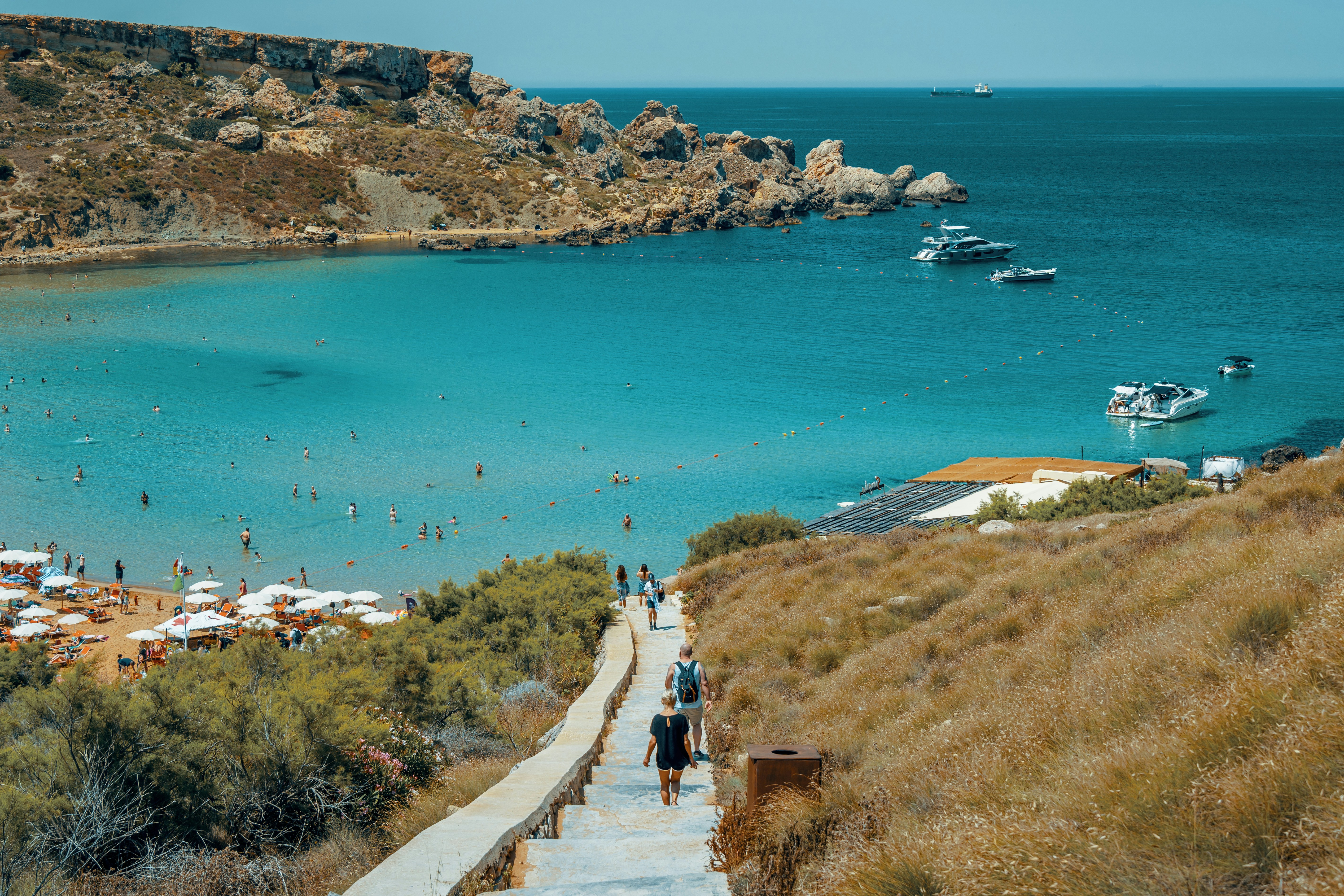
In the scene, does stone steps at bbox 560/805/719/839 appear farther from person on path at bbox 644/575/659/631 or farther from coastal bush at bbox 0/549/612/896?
person on path at bbox 644/575/659/631

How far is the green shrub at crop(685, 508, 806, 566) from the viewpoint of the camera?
23266mm

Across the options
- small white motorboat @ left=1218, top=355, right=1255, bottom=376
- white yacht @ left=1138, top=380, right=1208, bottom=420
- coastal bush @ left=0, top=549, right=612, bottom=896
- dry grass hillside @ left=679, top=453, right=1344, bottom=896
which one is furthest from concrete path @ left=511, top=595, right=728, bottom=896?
small white motorboat @ left=1218, top=355, right=1255, bottom=376

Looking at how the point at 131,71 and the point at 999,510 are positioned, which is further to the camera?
the point at 131,71

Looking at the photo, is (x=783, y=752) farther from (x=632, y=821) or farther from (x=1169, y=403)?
(x=1169, y=403)

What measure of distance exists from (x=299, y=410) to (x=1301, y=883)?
4605 cm

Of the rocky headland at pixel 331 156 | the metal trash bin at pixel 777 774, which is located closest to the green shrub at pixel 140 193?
the rocky headland at pixel 331 156

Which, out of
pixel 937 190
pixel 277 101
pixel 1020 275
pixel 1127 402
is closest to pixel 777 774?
pixel 1127 402

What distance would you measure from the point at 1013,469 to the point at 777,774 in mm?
26737

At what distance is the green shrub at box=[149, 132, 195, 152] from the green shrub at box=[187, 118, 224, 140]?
3.21 m

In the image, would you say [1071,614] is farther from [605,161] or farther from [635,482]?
[605,161]

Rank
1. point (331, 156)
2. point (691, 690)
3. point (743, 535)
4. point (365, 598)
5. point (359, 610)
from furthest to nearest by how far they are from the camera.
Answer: point (331, 156), point (365, 598), point (359, 610), point (743, 535), point (691, 690)

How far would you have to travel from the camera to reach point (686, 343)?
190 feet

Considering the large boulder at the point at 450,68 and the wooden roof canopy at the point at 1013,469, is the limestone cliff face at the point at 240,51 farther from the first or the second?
the wooden roof canopy at the point at 1013,469

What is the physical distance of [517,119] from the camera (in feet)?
397
